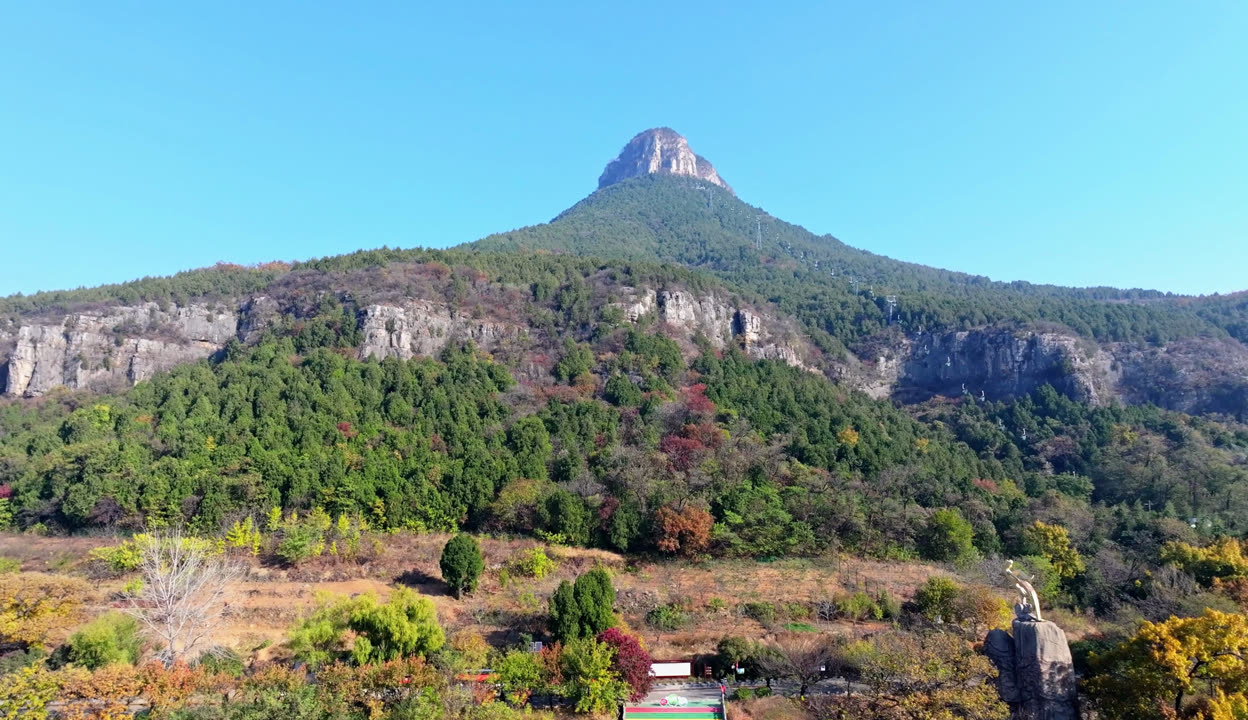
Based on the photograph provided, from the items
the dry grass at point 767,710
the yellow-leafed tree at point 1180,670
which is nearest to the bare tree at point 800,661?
the dry grass at point 767,710

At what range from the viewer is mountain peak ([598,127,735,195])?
578ft

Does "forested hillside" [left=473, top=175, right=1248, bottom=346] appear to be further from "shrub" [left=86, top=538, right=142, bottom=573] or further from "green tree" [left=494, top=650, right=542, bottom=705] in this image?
"green tree" [left=494, top=650, right=542, bottom=705]

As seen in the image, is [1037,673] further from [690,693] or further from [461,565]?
[461,565]

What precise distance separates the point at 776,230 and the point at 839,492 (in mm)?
110016

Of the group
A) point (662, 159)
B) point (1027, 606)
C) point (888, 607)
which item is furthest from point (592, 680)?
point (662, 159)

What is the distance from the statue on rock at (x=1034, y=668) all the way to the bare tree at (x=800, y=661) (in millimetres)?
5949

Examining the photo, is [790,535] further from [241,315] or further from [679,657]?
[241,315]

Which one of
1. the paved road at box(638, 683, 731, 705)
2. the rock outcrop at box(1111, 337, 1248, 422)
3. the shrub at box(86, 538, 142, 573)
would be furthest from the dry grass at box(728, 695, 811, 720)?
the rock outcrop at box(1111, 337, 1248, 422)

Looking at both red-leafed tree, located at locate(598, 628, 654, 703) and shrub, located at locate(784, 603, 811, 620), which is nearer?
red-leafed tree, located at locate(598, 628, 654, 703)

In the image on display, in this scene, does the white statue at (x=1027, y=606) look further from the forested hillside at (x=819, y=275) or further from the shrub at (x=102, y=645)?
the forested hillside at (x=819, y=275)

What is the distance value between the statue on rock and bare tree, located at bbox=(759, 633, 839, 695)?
5.95 metres

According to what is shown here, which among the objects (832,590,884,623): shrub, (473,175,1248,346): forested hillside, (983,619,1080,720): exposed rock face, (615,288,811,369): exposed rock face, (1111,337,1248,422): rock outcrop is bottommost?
(832,590,884,623): shrub

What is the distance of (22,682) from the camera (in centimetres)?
1408

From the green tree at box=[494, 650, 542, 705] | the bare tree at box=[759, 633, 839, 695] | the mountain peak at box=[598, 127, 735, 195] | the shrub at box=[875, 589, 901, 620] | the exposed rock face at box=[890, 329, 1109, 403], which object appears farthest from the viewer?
the mountain peak at box=[598, 127, 735, 195]
